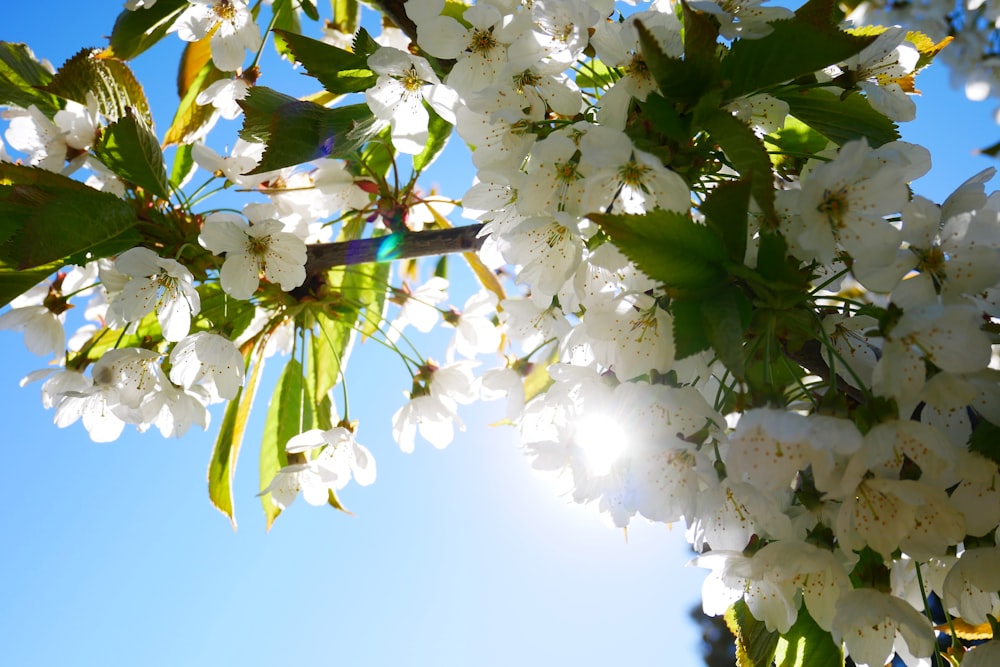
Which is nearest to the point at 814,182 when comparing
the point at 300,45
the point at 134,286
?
the point at 300,45

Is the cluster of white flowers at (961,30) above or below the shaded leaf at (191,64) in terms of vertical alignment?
above

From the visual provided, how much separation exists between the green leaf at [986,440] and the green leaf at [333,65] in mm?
964

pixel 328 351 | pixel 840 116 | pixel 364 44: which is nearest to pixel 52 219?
pixel 364 44

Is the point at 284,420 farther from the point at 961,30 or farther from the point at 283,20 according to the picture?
the point at 961,30

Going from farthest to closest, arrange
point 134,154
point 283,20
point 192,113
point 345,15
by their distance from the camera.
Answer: point 345,15 → point 283,20 → point 192,113 → point 134,154

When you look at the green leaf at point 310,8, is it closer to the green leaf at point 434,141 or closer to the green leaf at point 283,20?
the green leaf at point 283,20

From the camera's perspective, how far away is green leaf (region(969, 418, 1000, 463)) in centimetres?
84

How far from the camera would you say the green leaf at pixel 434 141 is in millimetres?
1558

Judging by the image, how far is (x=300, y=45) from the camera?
3.83 feet

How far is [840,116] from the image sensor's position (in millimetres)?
1037

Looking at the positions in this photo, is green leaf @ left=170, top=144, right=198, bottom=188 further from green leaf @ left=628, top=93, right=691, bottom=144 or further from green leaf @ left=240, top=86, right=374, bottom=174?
green leaf @ left=628, top=93, right=691, bottom=144

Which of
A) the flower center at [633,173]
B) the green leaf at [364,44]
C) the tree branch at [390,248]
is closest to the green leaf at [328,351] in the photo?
the tree branch at [390,248]

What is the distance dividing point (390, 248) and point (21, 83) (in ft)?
2.65

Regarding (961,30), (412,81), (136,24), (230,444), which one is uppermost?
(961,30)
